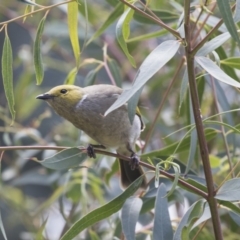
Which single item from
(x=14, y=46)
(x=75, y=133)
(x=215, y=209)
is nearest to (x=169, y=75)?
(x=75, y=133)

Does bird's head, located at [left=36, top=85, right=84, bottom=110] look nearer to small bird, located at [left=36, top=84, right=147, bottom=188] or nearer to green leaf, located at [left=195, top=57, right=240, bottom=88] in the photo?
small bird, located at [left=36, top=84, right=147, bottom=188]

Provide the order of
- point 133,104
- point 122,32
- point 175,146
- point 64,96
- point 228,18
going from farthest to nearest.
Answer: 1. point 64,96
2. point 175,146
3. point 122,32
4. point 133,104
5. point 228,18

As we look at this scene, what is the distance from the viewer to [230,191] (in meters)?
1.23

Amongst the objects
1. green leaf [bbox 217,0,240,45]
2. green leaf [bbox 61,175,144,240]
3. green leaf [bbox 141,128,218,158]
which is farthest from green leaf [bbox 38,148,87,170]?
green leaf [bbox 217,0,240,45]

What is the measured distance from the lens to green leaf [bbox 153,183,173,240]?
1.31 m

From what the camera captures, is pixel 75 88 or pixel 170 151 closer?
pixel 170 151

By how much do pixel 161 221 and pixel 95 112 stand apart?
0.55 m

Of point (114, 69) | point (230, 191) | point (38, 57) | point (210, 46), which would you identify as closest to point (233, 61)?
point (210, 46)

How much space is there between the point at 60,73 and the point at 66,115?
63.1 inches

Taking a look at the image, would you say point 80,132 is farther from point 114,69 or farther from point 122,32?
point 122,32

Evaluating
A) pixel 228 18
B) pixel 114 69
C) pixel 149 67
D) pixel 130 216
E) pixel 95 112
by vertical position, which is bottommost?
pixel 130 216

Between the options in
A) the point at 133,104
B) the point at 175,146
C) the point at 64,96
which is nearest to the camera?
the point at 133,104

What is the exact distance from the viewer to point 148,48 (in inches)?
108

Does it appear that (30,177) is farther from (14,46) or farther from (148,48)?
(14,46)
